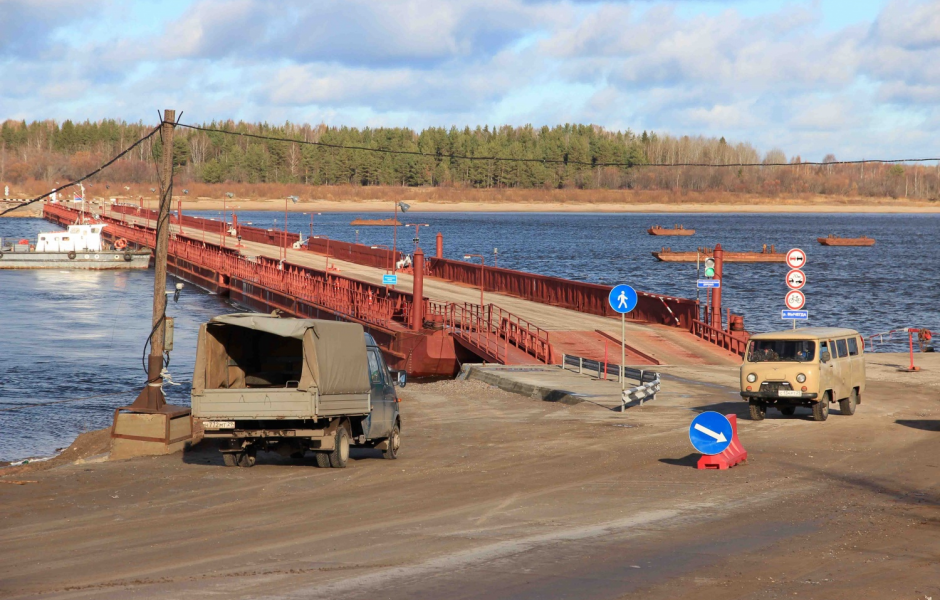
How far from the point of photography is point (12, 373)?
129 feet

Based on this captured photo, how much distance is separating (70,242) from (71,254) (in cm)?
282

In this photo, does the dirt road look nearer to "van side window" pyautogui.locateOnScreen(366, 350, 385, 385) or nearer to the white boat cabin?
"van side window" pyautogui.locateOnScreen(366, 350, 385, 385)

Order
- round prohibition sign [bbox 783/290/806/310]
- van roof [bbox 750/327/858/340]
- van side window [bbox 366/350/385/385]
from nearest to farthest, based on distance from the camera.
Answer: van side window [bbox 366/350/385/385] → van roof [bbox 750/327/858/340] → round prohibition sign [bbox 783/290/806/310]

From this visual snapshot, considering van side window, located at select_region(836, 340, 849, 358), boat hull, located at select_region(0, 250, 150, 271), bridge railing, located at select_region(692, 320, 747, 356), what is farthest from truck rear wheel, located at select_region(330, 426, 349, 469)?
boat hull, located at select_region(0, 250, 150, 271)

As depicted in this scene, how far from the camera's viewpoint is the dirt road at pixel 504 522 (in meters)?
9.91

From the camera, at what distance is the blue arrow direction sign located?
1717cm

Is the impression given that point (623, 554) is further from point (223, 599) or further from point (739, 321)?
point (739, 321)

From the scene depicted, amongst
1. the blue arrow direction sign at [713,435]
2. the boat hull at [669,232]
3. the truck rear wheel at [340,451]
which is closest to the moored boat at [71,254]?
the truck rear wheel at [340,451]

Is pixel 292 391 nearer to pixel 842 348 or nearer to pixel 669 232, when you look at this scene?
pixel 842 348

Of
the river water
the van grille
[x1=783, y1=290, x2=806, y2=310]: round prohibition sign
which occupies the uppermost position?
[x1=783, y1=290, x2=806, y2=310]: round prohibition sign

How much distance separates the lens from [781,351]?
75.0 ft

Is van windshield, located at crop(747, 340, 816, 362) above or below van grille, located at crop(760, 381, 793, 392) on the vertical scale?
above

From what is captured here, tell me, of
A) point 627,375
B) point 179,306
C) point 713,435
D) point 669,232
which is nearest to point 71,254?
point 179,306

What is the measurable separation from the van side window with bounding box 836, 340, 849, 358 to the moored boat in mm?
80741
